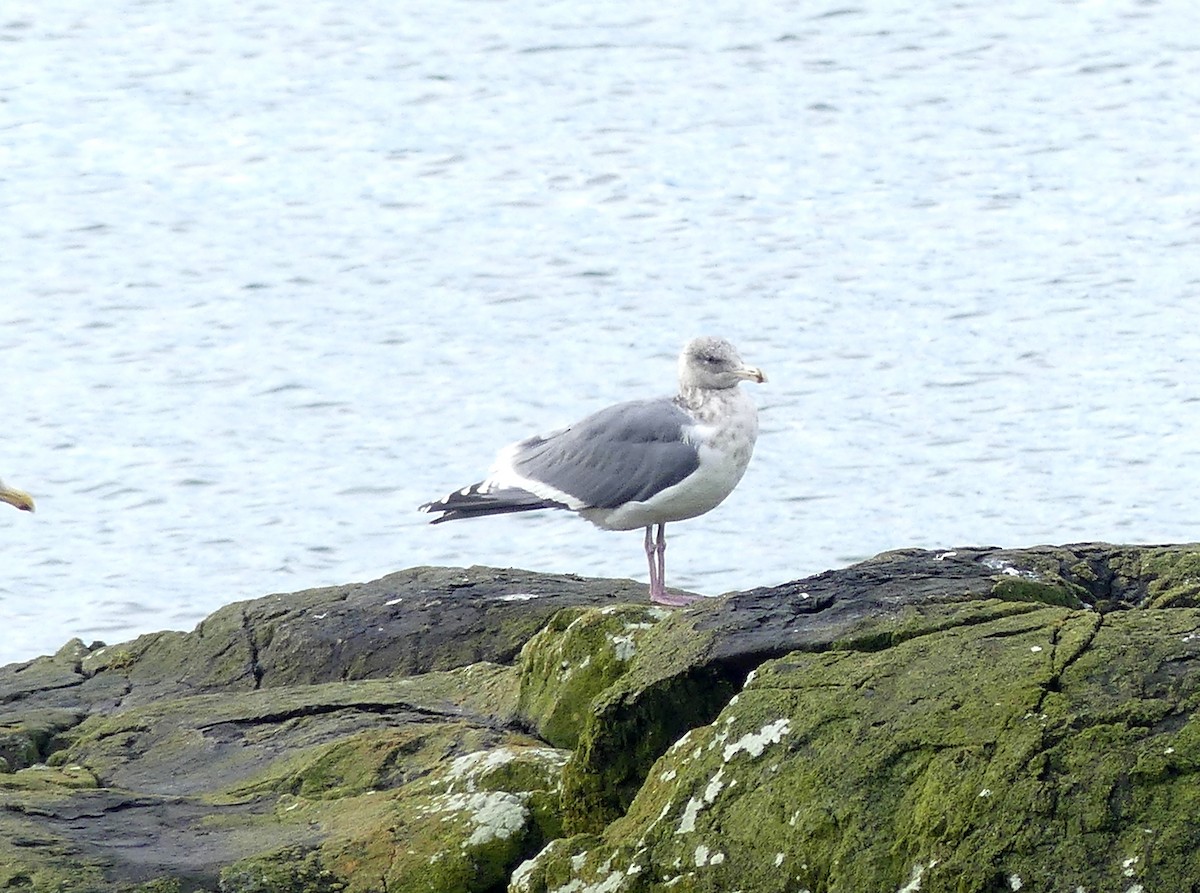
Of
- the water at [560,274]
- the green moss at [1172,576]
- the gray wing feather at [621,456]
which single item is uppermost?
the green moss at [1172,576]

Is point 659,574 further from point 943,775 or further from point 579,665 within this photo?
point 943,775

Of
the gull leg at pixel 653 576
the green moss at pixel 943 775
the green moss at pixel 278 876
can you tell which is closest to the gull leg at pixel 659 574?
the gull leg at pixel 653 576

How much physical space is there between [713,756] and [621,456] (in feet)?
10.7

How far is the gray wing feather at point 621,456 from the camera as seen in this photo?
7957 mm

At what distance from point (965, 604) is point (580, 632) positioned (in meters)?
1.26

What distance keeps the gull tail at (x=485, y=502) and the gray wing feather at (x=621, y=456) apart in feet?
0.30

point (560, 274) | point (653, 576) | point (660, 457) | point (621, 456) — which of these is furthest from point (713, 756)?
point (560, 274)

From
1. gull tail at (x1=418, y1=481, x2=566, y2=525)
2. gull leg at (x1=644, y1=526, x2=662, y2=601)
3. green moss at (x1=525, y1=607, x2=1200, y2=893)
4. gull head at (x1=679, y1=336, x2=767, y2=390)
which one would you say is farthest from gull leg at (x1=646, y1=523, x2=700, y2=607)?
green moss at (x1=525, y1=607, x2=1200, y2=893)

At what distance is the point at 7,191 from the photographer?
2842cm

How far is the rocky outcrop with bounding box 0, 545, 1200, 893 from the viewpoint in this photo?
4535mm

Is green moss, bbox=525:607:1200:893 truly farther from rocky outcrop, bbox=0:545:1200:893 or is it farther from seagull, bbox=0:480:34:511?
seagull, bbox=0:480:34:511

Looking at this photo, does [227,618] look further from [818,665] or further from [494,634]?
[818,665]

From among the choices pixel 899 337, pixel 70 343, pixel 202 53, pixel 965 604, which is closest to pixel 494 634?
pixel 965 604

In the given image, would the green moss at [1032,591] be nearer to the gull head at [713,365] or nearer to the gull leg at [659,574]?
the gull leg at [659,574]
